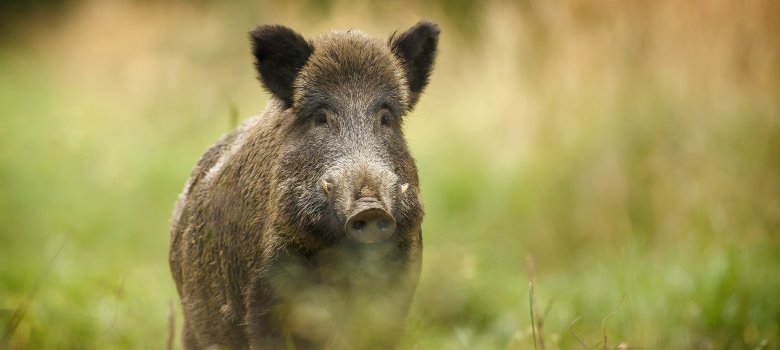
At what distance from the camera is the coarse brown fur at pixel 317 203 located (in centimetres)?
400

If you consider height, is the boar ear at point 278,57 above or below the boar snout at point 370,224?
above

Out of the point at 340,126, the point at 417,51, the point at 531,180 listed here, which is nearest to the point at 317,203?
the point at 340,126

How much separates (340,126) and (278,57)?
20.6 inches

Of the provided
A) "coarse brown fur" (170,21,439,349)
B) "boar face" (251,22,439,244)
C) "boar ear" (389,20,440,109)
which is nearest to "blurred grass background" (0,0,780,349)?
"coarse brown fur" (170,21,439,349)

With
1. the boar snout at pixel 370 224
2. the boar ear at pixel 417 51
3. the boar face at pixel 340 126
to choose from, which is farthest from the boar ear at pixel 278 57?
the boar snout at pixel 370 224

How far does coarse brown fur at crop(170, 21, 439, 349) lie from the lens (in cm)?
400

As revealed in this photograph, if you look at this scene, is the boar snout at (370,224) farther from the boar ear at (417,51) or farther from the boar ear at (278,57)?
the boar ear at (417,51)

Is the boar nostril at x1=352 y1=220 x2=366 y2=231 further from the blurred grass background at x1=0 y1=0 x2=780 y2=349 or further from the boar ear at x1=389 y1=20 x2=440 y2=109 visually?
the boar ear at x1=389 y1=20 x2=440 y2=109

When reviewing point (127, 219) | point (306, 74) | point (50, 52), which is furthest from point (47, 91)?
point (306, 74)

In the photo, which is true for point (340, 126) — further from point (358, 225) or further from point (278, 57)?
point (358, 225)

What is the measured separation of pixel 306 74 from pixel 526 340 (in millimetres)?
1711

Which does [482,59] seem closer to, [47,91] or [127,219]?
[127,219]

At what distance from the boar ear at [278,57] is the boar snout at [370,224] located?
1.03 metres

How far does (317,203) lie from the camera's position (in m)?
4.05
